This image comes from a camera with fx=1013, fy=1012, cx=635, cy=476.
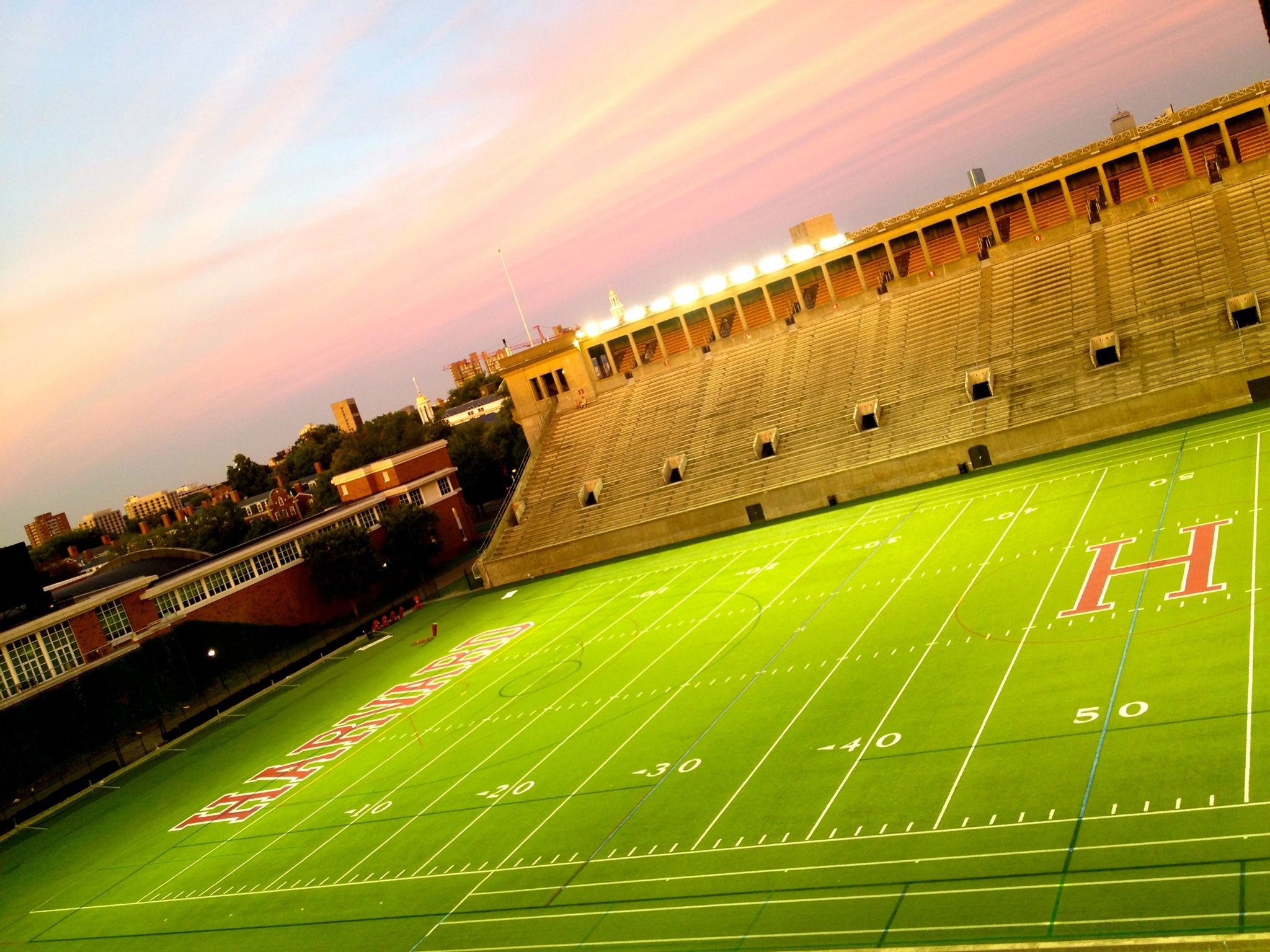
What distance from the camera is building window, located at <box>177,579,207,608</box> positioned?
39.8m

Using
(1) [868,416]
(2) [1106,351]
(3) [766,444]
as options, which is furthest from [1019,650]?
(3) [766,444]

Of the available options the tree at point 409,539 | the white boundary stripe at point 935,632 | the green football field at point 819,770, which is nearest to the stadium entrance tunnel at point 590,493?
the tree at point 409,539

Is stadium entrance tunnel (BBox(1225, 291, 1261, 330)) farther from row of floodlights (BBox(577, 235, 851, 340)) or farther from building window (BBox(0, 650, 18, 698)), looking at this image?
building window (BBox(0, 650, 18, 698))

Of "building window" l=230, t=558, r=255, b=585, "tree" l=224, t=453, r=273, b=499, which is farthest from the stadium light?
"tree" l=224, t=453, r=273, b=499

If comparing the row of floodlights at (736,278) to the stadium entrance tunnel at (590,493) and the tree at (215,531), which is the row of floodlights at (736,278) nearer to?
the stadium entrance tunnel at (590,493)

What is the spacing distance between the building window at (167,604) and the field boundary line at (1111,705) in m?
34.2

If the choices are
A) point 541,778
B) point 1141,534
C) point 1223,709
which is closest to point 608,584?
point 541,778

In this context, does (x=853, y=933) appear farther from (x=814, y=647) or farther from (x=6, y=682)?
(x=6, y=682)

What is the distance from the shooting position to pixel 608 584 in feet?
116

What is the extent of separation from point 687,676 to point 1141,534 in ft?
32.6

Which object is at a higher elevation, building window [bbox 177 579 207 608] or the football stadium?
building window [bbox 177 579 207 608]

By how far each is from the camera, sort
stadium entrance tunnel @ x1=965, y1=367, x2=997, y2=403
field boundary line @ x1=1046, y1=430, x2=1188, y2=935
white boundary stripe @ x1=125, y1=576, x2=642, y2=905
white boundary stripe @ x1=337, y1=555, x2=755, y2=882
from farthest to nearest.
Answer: stadium entrance tunnel @ x1=965, y1=367, x2=997, y2=403 → white boundary stripe @ x1=125, y1=576, x2=642, y2=905 → white boundary stripe @ x1=337, y1=555, x2=755, y2=882 → field boundary line @ x1=1046, y1=430, x2=1188, y2=935

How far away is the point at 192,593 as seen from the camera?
40.1 metres

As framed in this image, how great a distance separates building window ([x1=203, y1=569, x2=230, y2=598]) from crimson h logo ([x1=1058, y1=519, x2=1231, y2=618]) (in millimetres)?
33119
